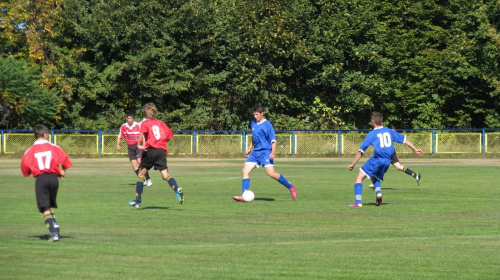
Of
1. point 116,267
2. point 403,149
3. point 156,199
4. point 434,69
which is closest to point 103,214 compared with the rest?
point 156,199

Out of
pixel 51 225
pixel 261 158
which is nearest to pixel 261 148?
pixel 261 158

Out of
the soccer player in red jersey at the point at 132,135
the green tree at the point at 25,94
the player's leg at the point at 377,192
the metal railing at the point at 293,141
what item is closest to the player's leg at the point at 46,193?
the player's leg at the point at 377,192

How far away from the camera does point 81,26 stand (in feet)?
168

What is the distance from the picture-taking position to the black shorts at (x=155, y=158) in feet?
52.3

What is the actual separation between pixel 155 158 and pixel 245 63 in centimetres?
3648

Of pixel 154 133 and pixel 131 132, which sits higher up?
pixel 131 132

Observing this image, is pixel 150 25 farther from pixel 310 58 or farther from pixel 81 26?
pixel 310 58

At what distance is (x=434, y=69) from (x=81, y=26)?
2372cm

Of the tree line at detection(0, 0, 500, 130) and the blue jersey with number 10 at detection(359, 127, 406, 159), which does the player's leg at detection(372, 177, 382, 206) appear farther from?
the tree line at detection(0, 0, 500, 130)

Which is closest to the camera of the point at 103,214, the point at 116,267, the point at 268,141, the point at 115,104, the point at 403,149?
the point at 116,267

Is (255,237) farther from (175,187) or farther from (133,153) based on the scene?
(133,153)

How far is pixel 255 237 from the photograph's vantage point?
37.4ft

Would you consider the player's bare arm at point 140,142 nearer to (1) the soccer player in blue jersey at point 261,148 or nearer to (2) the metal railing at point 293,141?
(1) the soccer player in blue jersey at point 261,148

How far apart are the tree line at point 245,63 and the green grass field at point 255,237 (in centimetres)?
3094
